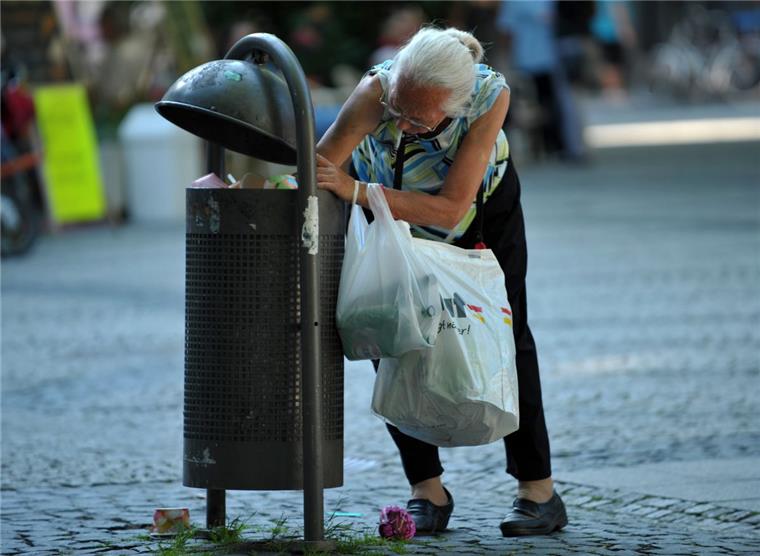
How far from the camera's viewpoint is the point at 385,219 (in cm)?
464

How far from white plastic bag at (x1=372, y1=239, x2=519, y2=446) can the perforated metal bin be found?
0.87ft

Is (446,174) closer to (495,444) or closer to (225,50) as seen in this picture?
(495,444)

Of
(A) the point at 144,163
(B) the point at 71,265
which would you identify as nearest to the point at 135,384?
(B) the point at 71,265

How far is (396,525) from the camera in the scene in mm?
4918

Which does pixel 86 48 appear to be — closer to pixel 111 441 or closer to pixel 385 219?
pixel 111 441

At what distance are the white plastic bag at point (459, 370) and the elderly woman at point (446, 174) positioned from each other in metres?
0.15

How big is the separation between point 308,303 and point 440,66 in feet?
2.46

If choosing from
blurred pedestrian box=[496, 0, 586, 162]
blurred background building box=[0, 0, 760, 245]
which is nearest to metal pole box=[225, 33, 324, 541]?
blurred background building box=[0, 0, 760, 245]

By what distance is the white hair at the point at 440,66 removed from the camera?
14.9 feet

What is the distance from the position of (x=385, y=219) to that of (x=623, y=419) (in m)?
2.81

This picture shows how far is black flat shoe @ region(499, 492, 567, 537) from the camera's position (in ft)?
16.7

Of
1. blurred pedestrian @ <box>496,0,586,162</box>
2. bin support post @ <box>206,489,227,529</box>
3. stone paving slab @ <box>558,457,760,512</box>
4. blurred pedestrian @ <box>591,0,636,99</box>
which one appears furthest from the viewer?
blurred pedestrian @ <box>591,0,636,99</box>

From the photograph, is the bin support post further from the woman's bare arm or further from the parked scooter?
the parked scooter

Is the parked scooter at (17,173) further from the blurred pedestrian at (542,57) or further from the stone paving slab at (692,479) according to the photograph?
the stone paving slab at (692,479)
